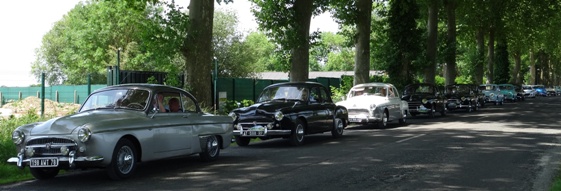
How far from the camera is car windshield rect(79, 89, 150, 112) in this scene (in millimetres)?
10250

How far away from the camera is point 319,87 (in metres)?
16.6

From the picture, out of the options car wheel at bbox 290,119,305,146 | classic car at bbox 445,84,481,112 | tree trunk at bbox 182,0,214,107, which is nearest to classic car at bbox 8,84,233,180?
car wheel at bbox 290,119,305,146

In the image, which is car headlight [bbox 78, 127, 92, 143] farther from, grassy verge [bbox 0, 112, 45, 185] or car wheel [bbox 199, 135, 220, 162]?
car wheel [bbox 199, 135, 220, 162]

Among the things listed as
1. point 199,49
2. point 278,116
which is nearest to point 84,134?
point 278,116

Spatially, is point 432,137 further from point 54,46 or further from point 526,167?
point 54,46

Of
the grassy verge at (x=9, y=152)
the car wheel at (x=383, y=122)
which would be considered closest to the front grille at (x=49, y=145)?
the grassy verge at (x=9, y=152)

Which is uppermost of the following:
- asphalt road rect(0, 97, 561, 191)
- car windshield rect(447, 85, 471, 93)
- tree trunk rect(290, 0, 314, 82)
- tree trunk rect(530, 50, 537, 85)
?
tree trunk rect(530, 50, 537, 85)

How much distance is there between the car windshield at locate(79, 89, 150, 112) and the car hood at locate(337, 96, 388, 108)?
465 inches

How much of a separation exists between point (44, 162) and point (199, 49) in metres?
10.2

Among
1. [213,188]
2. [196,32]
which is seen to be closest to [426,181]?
[213,188]

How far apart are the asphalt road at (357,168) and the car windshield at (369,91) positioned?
6100 mm

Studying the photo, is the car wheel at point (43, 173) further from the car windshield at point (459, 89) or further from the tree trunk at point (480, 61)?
the tree trunk at point (480, 61)

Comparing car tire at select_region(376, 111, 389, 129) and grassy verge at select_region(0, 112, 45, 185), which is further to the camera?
car tire at select_region(376, 111, 389, 129)

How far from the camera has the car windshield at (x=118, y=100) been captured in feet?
33.6
